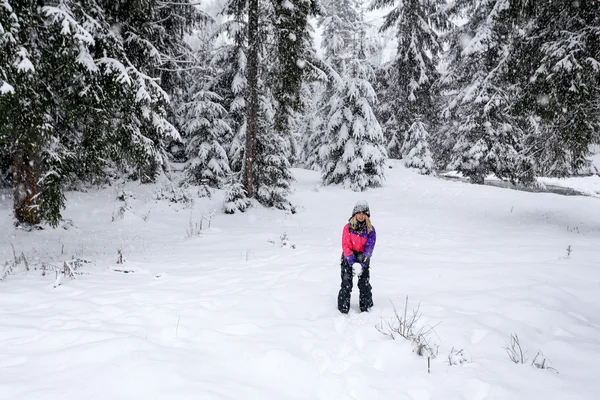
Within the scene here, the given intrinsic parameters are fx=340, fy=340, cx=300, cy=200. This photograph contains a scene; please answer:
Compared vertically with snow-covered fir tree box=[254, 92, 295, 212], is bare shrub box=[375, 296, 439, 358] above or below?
below

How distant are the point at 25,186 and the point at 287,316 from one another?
8.21 meters

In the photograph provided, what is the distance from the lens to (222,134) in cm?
1562

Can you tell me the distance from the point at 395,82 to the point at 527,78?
607 inches

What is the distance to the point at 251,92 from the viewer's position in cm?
1216

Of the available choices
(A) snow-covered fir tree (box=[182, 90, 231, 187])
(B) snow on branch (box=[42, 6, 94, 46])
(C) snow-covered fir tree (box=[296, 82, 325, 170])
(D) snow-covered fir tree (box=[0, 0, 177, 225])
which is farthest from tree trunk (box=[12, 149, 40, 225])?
(C) snow-covered fir tree (box=[296, 82, 325, 170])

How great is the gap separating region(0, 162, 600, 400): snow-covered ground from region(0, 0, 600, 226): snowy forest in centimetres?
240

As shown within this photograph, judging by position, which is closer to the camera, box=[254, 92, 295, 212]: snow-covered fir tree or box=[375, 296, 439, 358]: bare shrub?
box=[375, 296, 439, 358]: bare shrub

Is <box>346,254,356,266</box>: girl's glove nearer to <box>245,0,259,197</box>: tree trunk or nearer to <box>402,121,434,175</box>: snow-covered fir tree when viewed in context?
<box>245,0,259,197</box>: tree trunk

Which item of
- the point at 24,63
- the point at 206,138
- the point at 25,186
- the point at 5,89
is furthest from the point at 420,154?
the point at 5,89

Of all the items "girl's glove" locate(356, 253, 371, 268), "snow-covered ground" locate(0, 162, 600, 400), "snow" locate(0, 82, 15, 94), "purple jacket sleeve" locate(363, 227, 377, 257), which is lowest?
"snow-covered ground" locate(0, 162, 600, 400)

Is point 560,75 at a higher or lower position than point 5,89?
higher

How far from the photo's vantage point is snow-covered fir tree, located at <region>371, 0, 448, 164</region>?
71.7 feet

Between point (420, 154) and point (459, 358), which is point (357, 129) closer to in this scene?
point (420, 154)

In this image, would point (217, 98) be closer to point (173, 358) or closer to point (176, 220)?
point (176, 220)
